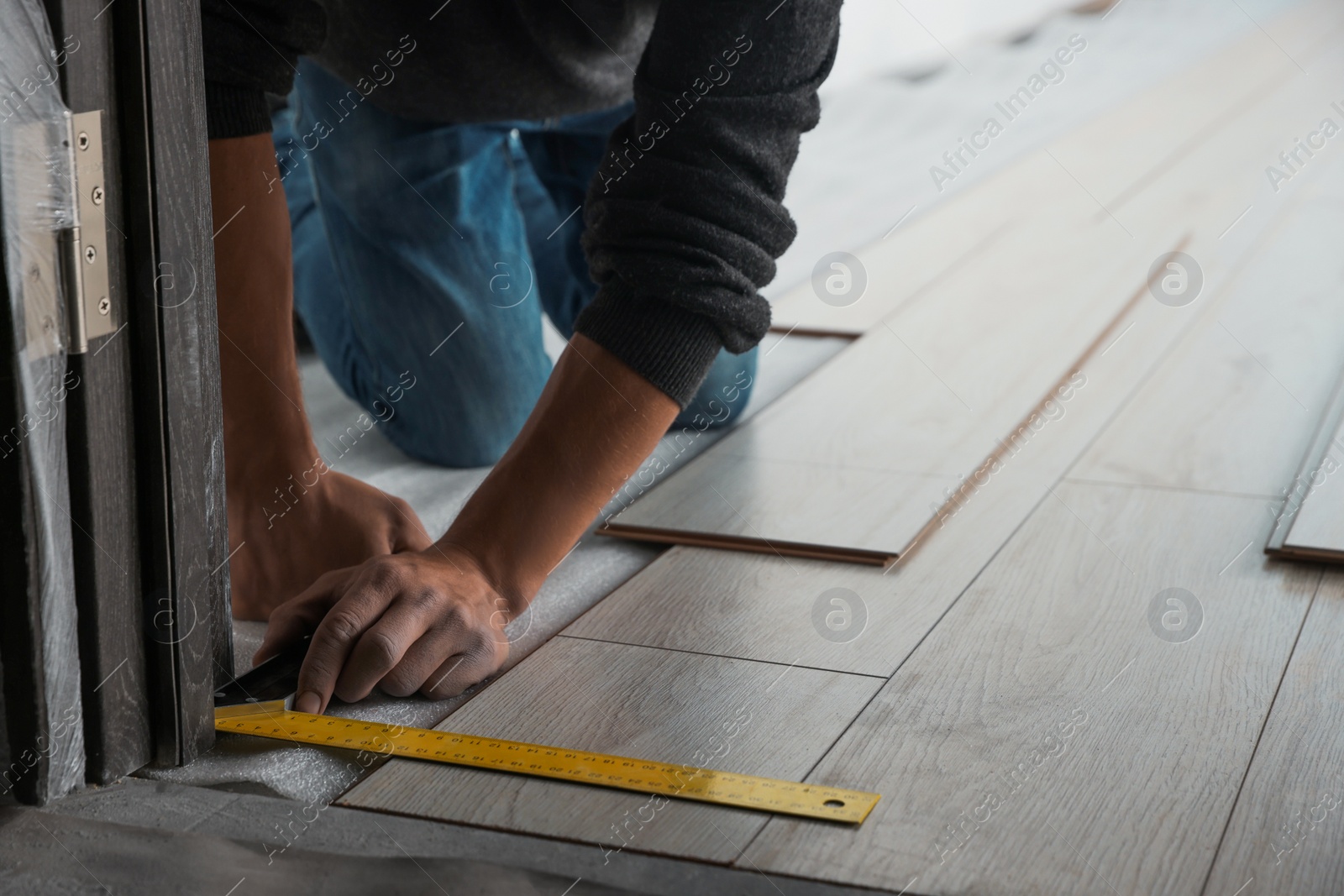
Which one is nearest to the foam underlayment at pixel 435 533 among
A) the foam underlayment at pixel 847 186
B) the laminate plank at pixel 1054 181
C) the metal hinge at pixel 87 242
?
the foam underlayment at pixel 847 186

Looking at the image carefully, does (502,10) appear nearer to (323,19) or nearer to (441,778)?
(323,19)

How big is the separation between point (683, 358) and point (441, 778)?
0.48 metres

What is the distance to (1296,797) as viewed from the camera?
105 centimetres

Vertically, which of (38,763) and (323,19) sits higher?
(323,19)

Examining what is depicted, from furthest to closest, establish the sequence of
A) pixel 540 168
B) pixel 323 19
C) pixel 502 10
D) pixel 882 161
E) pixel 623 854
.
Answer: pixel 882 161, pixel 540 168, pixel 502 10, pixel 323 19, pixel 623 854

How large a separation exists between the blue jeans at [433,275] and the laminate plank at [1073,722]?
0.75m

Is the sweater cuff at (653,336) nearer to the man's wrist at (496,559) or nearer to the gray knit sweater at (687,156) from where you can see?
the gray knit sweater at (687,156)

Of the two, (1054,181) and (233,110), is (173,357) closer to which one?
(233,110)

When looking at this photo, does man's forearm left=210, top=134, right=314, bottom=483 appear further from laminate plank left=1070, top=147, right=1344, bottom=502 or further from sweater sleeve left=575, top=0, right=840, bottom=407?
laminate plank left=1070, top=147, right=1344, bottom=502

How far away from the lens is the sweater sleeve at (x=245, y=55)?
1405 mm

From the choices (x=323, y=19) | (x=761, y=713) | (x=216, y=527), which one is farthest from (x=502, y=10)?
(x=761, y=713)

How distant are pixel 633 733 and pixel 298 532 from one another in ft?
1.66

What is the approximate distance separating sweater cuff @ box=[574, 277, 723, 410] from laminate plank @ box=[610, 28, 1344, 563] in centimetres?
39

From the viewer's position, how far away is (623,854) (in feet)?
3.20
